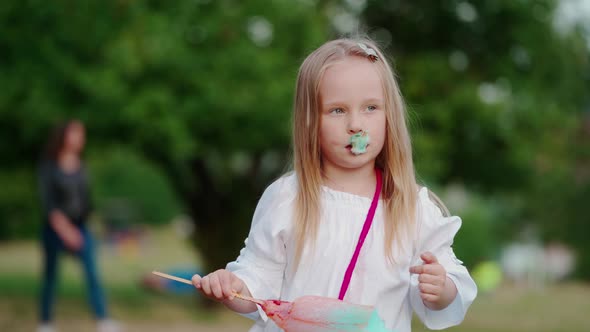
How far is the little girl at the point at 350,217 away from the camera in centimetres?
254

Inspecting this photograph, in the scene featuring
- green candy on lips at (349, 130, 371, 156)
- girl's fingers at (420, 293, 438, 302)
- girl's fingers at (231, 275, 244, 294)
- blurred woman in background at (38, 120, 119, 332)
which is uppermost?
blurred woman in background at (38, 120, 119, 332)

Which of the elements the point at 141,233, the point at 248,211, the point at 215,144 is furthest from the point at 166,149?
the point at 141,233

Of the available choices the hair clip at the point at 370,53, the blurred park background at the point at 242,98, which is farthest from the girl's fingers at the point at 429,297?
the blurred park background at the point at 242,98

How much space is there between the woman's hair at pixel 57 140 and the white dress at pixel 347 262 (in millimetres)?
4706

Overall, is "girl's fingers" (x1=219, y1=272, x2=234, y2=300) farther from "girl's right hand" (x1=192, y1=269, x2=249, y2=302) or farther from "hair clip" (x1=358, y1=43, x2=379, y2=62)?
"hair clip" (x1=358, y1=43, x2=379, y2=62)

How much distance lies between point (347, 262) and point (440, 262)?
0.29 m

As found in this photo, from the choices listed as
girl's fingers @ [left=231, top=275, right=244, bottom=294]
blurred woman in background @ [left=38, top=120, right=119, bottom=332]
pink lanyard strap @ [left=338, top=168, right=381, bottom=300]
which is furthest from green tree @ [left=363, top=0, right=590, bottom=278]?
girl's fingers @ [left=231, top=275, right=244, bottom=294]

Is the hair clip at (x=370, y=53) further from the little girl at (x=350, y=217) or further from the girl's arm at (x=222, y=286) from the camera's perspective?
the girl's arm at (x=222, y=286)

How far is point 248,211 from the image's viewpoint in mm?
10156

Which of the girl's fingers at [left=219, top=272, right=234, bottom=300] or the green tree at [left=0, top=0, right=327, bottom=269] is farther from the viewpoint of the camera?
the green tree at [left=0, top=0, right=327, bottom=269]

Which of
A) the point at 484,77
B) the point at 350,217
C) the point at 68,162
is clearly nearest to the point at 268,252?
the point at 350,217

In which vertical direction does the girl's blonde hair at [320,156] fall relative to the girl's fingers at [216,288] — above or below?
above

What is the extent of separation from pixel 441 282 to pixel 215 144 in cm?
615

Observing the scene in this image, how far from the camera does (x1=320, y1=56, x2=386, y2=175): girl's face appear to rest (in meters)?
2.55
